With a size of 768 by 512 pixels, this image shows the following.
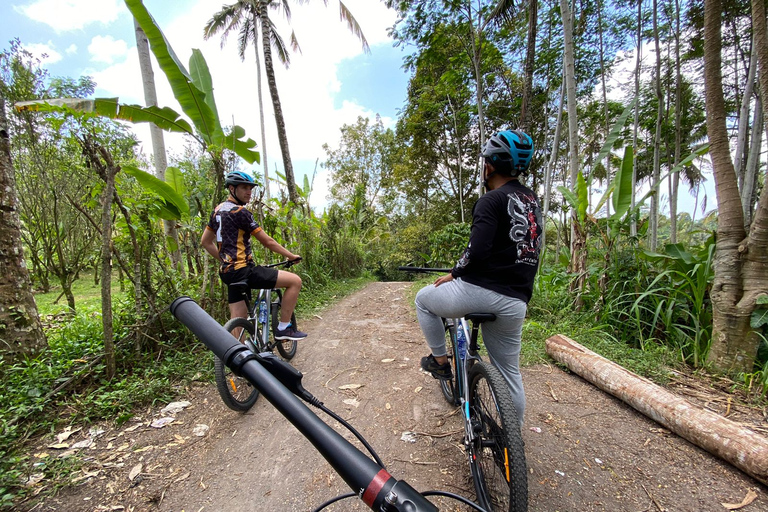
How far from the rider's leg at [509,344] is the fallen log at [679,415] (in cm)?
124

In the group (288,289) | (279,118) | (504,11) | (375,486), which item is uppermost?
(504,11)

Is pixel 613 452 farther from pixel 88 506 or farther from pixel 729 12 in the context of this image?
pixel 729 12

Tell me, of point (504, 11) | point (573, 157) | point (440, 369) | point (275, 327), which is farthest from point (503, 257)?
point (504, 11)

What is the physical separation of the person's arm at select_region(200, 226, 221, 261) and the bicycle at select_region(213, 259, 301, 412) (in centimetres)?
38

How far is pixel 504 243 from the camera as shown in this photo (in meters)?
1.70

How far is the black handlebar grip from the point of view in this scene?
0.52 m

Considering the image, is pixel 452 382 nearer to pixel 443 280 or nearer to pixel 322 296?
pixel 443 280

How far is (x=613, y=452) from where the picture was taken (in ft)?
6.74

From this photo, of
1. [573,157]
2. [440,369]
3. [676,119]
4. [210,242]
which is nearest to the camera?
[440,369]

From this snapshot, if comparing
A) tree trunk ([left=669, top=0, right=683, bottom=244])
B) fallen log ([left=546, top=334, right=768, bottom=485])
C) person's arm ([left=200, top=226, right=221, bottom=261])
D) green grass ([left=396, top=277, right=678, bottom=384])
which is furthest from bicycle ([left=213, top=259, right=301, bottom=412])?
tree trunk ([left=669, top=0, right=683, bottom=244])

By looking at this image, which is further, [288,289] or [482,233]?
[288,289]

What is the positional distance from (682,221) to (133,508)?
18684 millimetres

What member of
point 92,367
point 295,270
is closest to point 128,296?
point 92,367

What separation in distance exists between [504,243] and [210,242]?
2726 mm
